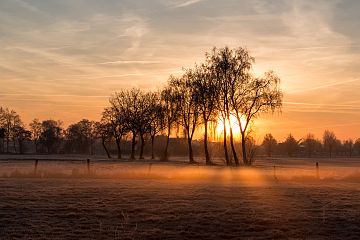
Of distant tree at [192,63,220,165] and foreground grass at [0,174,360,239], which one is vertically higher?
distant tree at [192,63,220,165]

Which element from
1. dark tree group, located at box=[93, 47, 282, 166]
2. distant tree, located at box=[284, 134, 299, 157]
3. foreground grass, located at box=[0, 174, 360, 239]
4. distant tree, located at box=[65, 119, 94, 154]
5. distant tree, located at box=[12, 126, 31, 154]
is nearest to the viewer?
foreground grass, located at box=[0, 174, 360, 239]

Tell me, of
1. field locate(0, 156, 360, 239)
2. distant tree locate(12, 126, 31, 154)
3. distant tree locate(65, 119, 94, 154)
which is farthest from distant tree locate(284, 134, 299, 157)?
Result: field locate(0, 156, 360, 239)

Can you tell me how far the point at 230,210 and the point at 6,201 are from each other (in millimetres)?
9910

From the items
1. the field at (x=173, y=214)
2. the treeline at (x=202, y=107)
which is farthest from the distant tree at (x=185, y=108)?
the field at (x=173, y=214)

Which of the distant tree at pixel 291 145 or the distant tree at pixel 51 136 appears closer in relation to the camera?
the distant tree at pixel 51 136

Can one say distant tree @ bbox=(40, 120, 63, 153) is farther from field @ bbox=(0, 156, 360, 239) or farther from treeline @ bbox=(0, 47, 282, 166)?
field @ bbox=(0, 156, 360, 239)

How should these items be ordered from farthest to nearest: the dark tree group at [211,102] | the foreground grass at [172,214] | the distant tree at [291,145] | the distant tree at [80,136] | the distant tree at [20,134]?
1. the distant tree at [291,145]
2. the distant tree at [80,136]
3. the distant tree at [20,134]
4. the dark tree group at [211,102]
5. the foreground grass at [172,214]

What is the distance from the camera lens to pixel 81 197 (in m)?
22.3

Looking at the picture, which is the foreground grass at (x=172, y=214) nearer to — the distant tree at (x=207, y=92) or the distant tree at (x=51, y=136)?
the distant tree at (x=207, y=92)

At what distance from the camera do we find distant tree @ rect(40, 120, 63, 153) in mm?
147875

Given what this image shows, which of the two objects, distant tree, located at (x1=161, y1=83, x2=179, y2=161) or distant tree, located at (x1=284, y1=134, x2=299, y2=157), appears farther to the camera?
distant tree, located at (x1=284, y1=134, x2=299, y2=157)

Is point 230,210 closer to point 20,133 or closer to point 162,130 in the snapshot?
point 162,130

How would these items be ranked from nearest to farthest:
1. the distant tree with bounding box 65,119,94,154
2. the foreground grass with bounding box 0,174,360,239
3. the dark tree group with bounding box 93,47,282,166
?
the foreground grass with bounding box 0,174,360,239, the dark tree group with bounding box 93,47,282,166, the distant tree with bounding box 65,119,94,154

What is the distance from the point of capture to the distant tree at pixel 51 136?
148 metres
